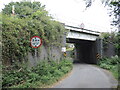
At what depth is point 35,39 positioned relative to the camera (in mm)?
8242

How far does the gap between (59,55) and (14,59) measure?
728cm

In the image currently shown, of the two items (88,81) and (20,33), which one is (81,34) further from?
(20,33)

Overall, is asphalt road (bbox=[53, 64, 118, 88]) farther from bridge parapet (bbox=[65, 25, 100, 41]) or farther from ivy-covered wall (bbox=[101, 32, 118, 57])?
ivy-covered wall (bbox=[101, 32, 118, 57])

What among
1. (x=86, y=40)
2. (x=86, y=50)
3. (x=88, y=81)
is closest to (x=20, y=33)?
(x=88, y=81)

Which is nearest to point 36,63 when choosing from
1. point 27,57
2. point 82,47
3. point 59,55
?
point 27,57

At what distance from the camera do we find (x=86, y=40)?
2291cm

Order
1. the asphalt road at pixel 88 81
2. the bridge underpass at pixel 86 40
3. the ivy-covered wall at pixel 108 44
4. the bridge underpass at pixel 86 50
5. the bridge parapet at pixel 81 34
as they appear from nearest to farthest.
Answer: the asphalt road at pixel 88 81, the bridge parapet at pixel 81 34, the bridge underpass at pixel 86 40, the ivy-covered wall at pixel 108 44, the bridge underpass at pixel 86 50

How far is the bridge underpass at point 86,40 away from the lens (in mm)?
19312

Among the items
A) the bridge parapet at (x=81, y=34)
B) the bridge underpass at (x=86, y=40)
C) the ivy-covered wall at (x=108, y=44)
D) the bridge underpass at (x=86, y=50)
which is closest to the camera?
the bridge parapet at (x=81, y=34)

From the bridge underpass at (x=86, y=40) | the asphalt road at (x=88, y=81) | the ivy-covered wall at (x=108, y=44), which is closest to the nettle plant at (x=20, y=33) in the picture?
the asphalt road at (x=88, y=81)

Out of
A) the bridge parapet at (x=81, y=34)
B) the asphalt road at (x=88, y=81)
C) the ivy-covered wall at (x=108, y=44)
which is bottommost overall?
the asphalt road at (x=88, y=81)

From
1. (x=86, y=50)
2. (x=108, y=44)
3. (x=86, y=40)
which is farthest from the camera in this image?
(x=86, y=50)

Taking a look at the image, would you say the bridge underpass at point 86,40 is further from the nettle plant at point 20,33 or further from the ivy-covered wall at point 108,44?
the nettle plant at point 20,33

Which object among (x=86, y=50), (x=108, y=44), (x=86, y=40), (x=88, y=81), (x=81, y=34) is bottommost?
(x=88, y=81)
